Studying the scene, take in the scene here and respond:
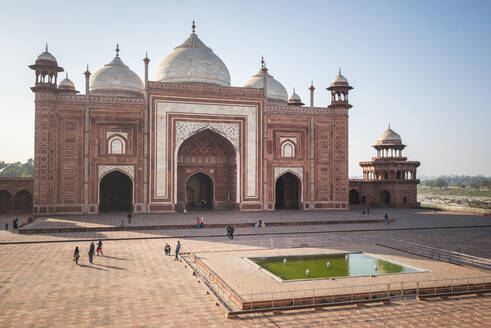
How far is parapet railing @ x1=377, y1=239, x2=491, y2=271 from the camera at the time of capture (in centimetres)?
981

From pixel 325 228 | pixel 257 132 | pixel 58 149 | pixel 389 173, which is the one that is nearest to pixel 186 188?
pixel 257 132

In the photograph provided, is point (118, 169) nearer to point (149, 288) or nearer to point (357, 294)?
point (149, 288)

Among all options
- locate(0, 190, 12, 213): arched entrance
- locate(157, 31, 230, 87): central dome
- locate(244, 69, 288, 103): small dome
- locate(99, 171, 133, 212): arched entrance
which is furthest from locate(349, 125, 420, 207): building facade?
locate(0, 190, 12, 213): arched entrance

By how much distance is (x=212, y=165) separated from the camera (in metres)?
23.4

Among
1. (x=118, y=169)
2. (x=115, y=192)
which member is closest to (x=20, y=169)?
(x=115, y=192)

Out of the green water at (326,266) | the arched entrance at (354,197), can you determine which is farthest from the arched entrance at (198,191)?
the green water at (326,266)

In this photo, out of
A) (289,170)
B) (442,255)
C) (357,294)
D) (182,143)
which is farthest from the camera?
(289,170)

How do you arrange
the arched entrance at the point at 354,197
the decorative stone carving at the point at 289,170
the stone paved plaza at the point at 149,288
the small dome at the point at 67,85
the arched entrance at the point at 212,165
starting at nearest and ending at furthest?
the stone paved plaza at the point at 149,288 < the decorative stone carving at the point at 289,170 < the arched entrance at the point at 212,165 < the small dome at the point at 67,85 < the arched entrance at the point at 354,197

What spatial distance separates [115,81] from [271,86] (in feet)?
34.2

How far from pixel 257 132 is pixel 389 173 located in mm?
11545

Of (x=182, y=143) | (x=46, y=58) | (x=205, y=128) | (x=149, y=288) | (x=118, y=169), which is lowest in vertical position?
(x=149, y=288)

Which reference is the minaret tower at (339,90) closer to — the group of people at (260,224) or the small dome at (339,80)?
the small dome at (339,80)

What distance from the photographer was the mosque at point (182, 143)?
1944 cm

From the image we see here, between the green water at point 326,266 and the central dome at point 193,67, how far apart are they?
1521cm
